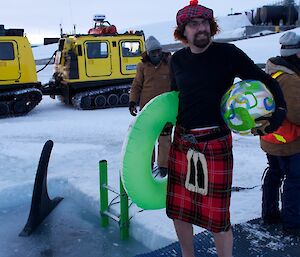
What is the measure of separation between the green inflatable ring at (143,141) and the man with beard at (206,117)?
116 millimetres

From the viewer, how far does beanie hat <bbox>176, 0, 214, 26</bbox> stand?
250cm

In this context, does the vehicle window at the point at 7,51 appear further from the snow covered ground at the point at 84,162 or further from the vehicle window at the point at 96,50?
the vehicle window at the point at 96,50

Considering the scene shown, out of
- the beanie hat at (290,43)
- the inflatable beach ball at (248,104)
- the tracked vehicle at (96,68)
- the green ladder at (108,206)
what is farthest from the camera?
the tracked vehicle at (96,68)

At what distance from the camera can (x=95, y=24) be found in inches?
529

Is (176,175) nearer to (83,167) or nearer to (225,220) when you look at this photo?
(225,220)

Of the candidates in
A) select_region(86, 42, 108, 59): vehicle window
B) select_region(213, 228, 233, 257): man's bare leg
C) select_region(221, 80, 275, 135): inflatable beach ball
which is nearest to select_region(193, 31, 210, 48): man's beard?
select_region(221, 80, 275, 135): inflatable beach ball

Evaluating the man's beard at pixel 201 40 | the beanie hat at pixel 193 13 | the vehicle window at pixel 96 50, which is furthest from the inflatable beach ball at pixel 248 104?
the vehicle window at pixel 96 50

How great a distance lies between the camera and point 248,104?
2.43 metres

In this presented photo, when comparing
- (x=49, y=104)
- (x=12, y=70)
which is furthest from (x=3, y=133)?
(x=49, y=104)

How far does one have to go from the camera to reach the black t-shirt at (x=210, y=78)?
8.16 ft

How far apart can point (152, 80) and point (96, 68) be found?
7484 mm

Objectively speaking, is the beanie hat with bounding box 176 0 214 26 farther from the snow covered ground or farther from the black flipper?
the black flipper

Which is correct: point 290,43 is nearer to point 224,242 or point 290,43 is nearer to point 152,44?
point 224,242

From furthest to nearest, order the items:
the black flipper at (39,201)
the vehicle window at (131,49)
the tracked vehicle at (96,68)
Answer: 1. the vehicle window at (131,49)
2. the tracked vehicle at (96,68)
3. the black flipper at (39,201)
